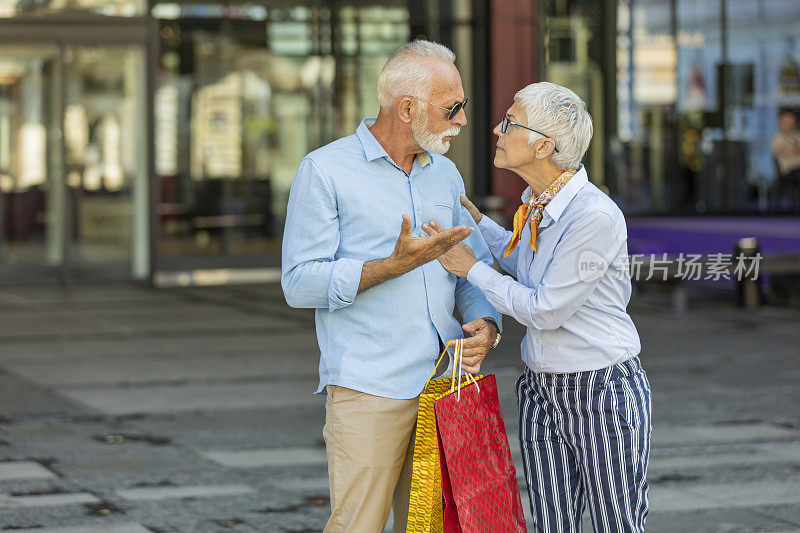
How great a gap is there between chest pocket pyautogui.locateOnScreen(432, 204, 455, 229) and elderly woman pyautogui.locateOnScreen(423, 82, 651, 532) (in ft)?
0.43

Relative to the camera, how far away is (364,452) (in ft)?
11.6

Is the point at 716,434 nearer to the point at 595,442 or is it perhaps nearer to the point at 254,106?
the point at 595,442

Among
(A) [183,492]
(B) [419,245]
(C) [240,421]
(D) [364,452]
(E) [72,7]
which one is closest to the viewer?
(B) [419,245]

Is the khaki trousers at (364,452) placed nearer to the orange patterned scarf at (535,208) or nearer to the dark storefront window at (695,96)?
the orange patterned scarf at (535,208)

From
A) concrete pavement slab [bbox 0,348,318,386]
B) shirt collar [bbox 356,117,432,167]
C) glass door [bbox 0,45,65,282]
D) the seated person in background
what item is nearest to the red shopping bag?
shirt collar [bbox 356,117,432,167]

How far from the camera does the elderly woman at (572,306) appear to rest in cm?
351

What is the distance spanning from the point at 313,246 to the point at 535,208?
66cm

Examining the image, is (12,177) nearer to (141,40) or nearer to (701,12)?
(141,40)

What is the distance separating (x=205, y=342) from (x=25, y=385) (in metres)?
2.64

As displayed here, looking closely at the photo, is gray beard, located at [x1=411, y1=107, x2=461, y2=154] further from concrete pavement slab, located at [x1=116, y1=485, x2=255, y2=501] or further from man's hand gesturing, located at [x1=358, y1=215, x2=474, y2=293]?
concrete pavement slab, located at [x1=116, y1=485, x2=255, y2=501]

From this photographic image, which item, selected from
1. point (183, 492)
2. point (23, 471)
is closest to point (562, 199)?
point (183, 492)

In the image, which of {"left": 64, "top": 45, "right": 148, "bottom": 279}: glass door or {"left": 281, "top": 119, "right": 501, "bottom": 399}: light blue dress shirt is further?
{"left": 64, "top": 45, "right": 148, "bottom": 279}: glass door

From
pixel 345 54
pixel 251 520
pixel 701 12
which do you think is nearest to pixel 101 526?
pixel 251 520

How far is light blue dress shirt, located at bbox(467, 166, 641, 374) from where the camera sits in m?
3.49
